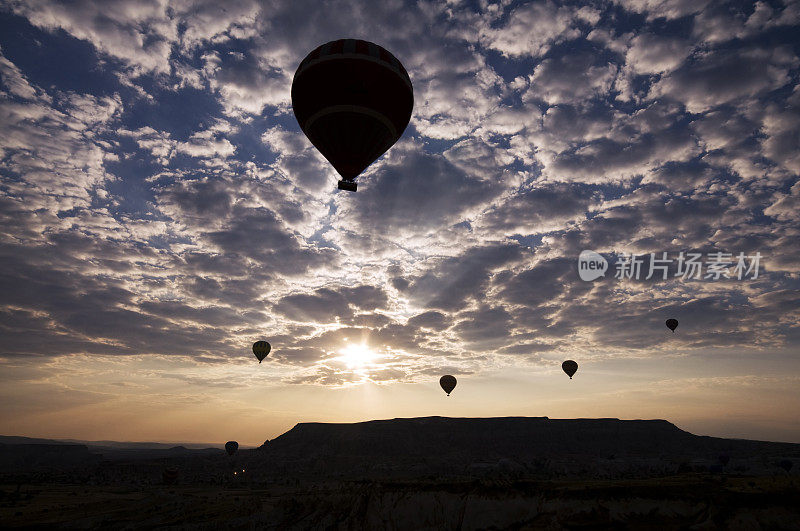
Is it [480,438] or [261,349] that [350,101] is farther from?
[480,438]

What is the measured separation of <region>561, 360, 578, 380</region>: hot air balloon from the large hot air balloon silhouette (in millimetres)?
65556

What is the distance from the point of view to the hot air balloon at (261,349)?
72.4 meters

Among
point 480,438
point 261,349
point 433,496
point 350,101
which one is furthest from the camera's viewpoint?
point 480,438

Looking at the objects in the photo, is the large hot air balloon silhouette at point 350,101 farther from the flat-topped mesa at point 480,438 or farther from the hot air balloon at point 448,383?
the flat-topped mesa at point 480,438

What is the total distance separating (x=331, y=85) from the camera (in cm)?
3231

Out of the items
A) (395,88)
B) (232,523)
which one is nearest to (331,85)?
(395,88)

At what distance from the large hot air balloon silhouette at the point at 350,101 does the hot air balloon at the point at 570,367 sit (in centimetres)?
6556

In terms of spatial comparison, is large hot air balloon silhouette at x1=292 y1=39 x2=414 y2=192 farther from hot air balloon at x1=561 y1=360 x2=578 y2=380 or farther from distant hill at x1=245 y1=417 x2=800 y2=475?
distant hill at x1=245 y1=417 x2=800 y2=475

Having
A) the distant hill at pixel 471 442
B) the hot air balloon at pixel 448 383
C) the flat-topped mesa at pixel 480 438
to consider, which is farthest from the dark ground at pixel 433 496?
the hot air balloon at pixel 448 383

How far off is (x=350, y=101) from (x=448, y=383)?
67.5 m

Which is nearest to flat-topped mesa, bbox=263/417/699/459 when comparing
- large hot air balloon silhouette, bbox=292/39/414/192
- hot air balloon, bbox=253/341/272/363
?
hot air balloon, bbox=253/341/272/363

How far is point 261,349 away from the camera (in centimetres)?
7319

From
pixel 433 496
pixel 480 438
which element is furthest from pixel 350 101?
pixel 480 438

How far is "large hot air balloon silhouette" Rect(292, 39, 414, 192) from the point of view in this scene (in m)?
32.2
